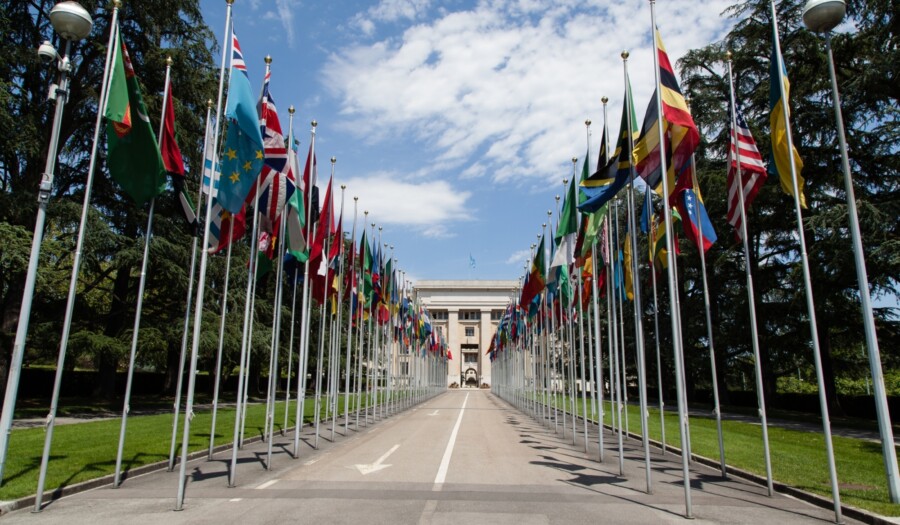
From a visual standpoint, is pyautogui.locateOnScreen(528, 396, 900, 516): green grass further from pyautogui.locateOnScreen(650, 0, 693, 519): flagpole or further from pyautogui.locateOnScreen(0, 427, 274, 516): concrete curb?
pyautogui.locateOnScreen(0, 427, 274, 516): concrete curb

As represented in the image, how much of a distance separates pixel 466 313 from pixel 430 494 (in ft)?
351

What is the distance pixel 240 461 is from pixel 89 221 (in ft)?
50.2

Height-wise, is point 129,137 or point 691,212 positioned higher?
point 129,137

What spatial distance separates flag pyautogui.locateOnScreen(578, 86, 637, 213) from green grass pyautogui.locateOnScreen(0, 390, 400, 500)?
1077 cm

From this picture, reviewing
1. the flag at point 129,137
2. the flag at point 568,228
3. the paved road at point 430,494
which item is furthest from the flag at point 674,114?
the flag at point 129,137

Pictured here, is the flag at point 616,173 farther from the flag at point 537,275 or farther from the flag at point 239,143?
the flag at point 537,275

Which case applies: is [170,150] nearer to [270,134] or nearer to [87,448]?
[270,134]

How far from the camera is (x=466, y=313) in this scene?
384ft

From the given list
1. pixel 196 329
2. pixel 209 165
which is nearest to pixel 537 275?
pixel 209 165

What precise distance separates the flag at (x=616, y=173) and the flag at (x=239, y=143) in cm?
646

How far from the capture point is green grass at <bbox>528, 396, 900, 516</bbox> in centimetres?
1041

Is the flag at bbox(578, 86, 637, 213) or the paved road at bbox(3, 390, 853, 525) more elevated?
the flag at bbox(578, 86, 637, 213)

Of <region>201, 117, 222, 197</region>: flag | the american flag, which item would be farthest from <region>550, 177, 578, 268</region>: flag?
<region>201, 117, 222, 197</region>: flag

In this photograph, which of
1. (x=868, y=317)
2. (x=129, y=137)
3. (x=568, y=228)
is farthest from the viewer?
(x=568, y=228)
